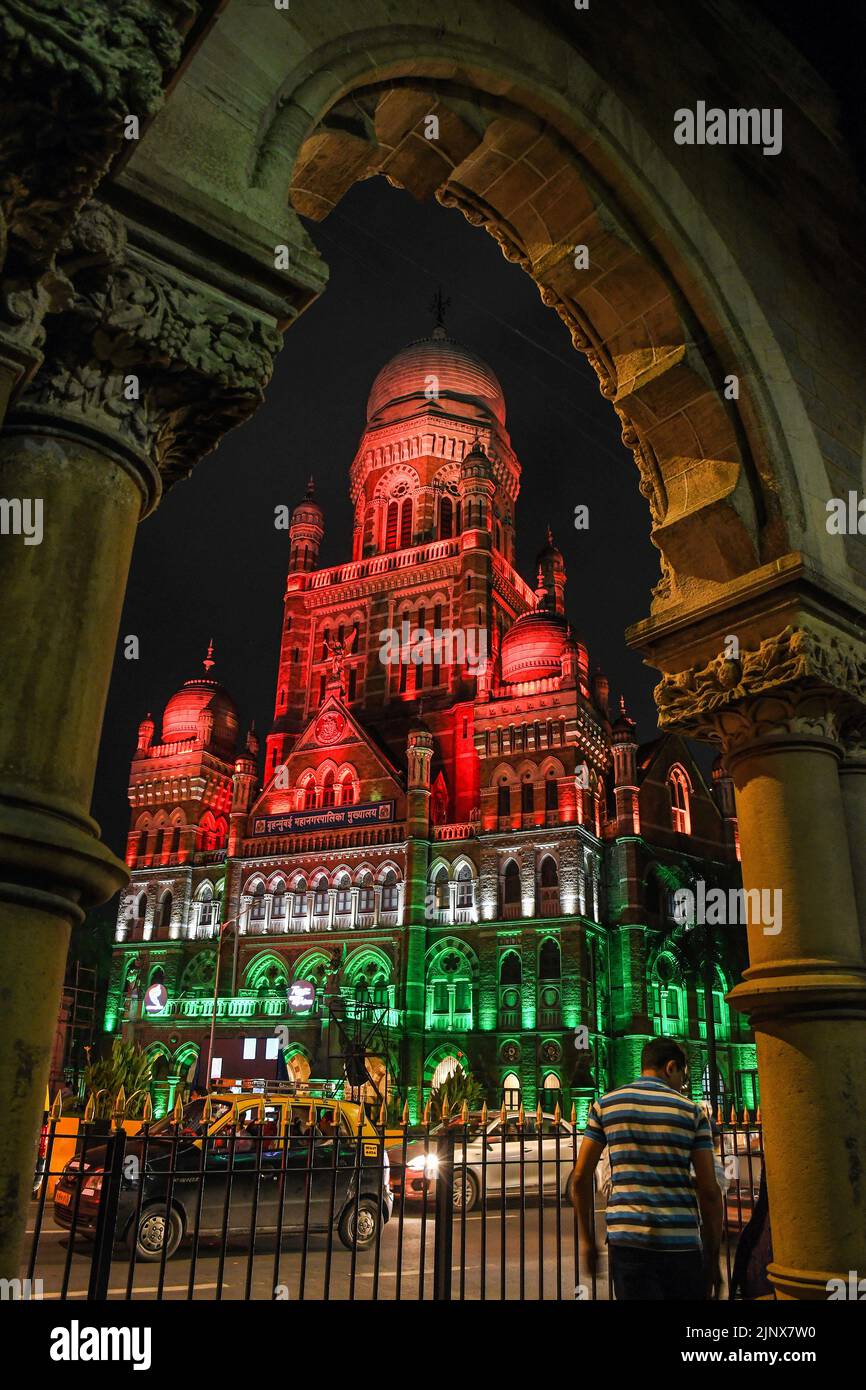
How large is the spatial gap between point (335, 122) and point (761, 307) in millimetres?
3022

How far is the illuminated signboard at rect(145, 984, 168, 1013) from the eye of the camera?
43062 mm

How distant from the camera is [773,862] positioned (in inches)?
221

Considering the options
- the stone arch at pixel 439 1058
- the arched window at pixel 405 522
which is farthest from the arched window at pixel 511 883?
the arched window at pixel 405 522

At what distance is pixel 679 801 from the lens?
4688 cm

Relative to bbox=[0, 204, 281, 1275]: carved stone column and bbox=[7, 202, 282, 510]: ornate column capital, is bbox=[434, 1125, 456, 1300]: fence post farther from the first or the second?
bbox=[7, 202, 282, 510]: ornate column capital

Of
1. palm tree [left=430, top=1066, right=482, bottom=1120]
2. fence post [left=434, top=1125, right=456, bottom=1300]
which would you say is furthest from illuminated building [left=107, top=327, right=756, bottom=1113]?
fence post [left=434, top=1125, right=456, bottom=1300]

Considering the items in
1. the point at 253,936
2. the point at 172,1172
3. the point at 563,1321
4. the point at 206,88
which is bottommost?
the point at 563,1321

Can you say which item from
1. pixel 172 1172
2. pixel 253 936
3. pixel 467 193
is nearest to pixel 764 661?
pixel 467 193

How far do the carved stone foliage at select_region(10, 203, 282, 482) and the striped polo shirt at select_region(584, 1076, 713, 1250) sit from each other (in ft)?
11.0

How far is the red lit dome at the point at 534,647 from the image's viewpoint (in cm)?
4406

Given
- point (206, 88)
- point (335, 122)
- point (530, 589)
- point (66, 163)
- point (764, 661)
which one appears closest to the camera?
point (66, 163)

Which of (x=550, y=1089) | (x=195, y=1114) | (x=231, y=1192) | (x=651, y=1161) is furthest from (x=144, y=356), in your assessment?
(x=550, y=1089)

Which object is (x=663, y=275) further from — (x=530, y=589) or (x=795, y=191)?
(x=530, y=589)

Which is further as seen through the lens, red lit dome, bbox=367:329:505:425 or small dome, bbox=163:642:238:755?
red lit dome, bbox=367:329:505:425
